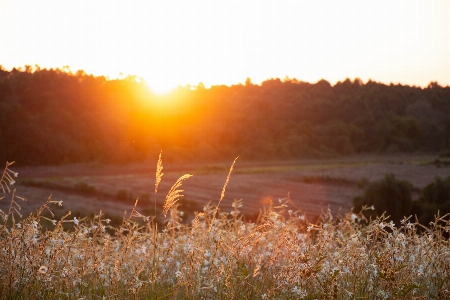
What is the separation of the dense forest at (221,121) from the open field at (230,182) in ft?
4.62

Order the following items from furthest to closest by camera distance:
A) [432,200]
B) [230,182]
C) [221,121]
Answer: [221,121], [230,182], [432,200]

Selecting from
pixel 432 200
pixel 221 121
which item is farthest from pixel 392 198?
pixel 221 121

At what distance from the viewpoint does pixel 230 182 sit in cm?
3903

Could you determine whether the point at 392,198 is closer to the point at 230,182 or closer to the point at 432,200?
the point at 432,200

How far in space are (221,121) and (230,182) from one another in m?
16.0

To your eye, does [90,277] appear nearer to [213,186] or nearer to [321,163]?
[213,186]

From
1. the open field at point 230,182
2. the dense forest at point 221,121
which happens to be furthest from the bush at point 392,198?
the dense forest at point 221,121

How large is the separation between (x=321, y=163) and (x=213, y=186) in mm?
19609

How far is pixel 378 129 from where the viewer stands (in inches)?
2292

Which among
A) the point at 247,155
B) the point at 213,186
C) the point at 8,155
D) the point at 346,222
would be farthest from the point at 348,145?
the point at 346,222

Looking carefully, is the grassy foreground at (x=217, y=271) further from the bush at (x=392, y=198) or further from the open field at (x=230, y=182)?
the open field at (x=230, y=182)

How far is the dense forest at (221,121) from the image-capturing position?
30.4m

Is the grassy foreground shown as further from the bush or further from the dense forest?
the dense forest

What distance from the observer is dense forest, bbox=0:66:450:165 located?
30.4 meters
